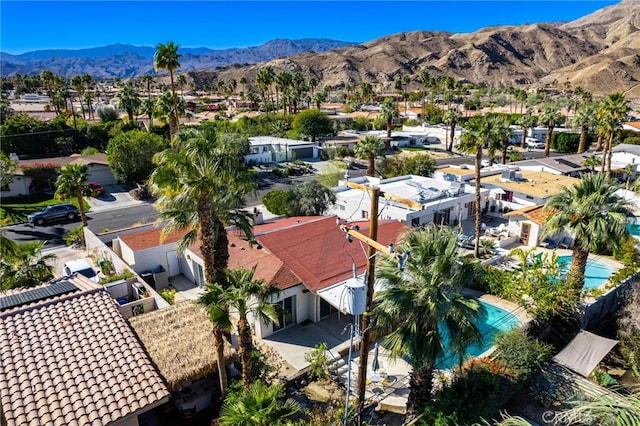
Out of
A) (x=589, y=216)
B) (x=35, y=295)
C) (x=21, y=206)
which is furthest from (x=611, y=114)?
(x=21, y=206)

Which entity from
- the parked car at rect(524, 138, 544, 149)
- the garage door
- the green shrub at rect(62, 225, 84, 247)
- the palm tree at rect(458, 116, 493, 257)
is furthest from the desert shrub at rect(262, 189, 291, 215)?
the parked car at rect(524, 138, 544, 149)

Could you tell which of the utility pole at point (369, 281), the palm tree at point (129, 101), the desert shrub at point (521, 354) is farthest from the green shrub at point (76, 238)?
the palm tree at point (129, 101)

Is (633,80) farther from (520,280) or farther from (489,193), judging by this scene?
(520,280)

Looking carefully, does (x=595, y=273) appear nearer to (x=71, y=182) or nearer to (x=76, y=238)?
(x=76, y=238)

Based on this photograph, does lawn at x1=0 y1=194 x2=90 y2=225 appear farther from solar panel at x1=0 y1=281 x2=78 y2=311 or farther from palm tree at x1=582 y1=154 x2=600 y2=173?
palm tree at x1=582 y1=154 x2=600 y2=173

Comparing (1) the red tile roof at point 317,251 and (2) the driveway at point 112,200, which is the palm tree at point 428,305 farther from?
(2) the driveway at point 112,200

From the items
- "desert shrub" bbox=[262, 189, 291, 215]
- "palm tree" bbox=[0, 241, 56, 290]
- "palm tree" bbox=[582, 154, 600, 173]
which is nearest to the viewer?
"palm tree" bbox=[0, 241, 56, 290]

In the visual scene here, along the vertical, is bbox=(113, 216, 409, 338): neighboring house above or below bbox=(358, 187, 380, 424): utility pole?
below
